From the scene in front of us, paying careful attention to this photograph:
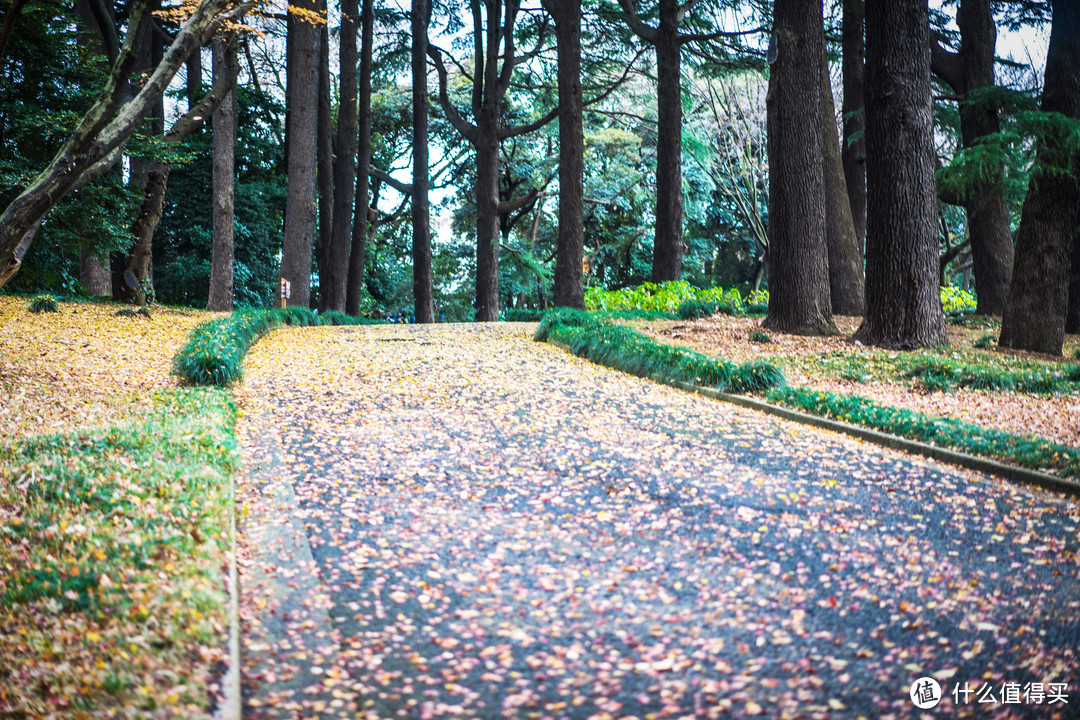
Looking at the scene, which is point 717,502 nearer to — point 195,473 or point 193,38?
point 195,473

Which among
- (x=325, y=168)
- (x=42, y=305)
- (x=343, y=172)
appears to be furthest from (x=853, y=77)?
(x=42, y=305)

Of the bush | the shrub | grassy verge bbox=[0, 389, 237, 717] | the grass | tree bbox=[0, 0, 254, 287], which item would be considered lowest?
grassy verge bbox=[0, 389, 237, 717]

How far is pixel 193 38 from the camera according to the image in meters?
7.28

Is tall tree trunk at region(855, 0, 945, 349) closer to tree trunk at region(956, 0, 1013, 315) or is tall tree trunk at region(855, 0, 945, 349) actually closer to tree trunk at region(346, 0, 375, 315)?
tree trunk at region(956, 0, 1013, 315)

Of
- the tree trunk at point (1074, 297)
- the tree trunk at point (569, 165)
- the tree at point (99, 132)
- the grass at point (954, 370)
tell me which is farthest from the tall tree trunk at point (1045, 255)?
the tree at point (99, 132)

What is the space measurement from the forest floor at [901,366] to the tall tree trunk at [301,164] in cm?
756

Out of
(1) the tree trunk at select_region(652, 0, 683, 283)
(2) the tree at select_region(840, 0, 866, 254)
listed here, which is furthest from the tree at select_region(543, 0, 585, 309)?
(2) the tree at select_region(840, 0, 866, 254)

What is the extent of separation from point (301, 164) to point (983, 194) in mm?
13026

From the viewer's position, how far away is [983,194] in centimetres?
1434

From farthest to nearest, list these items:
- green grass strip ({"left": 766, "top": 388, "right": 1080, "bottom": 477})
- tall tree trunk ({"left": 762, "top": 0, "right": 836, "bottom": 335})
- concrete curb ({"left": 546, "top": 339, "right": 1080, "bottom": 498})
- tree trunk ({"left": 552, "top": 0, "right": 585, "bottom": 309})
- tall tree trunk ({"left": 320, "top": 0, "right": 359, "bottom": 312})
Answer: tall tree trunk ({"left": 320, "top": 0, "right": 359, "bottom": 312}) < tree trunk ({"left": 552, "top": 0, "right": 585, "bottom": 309}) < tall tree trunk ({"left": 762, "top": 0, "right": 836, "bottom": 335}) < green grass strip ({"left": 766, "top": 388, "right": 1080, "bottom": 477}) < concrete curb ({"left": 546, "top": 339, "right": 1080, "bottom": 498})

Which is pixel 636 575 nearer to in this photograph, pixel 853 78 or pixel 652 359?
pixel 652 359

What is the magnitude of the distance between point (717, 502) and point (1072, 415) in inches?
161

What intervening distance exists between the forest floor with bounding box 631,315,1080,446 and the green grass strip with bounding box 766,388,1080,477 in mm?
484

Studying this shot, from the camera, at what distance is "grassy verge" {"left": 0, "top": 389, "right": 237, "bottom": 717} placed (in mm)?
2496
